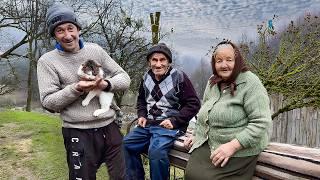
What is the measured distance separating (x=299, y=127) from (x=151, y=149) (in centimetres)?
800

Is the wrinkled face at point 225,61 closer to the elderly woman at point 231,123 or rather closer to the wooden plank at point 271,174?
the elderly woman at point 231,123

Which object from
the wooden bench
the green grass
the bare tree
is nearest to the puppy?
the wooden bench

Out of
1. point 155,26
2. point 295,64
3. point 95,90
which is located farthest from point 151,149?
point 295,64

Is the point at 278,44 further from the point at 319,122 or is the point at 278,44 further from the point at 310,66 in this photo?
the point at 319,122

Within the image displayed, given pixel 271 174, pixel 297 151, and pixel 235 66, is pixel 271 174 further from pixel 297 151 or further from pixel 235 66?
pixel 235 66

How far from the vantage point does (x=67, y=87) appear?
251 cm

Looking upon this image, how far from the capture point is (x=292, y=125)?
408 inches

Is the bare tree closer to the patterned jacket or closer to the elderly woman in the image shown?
the patterned jacket

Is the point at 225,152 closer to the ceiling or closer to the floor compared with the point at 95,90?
closer to the floor

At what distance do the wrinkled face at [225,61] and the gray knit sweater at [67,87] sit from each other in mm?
669

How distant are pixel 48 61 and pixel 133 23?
1403 centimetres

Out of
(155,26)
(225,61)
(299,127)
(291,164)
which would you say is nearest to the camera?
(291,164)

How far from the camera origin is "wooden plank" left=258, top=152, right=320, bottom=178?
225 centimetres

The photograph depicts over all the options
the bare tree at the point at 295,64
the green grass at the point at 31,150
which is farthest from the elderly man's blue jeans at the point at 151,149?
the bare tree at the point at 295,64
